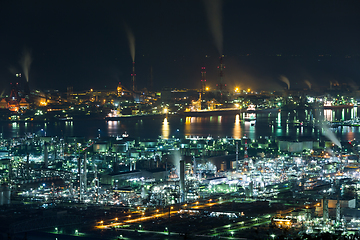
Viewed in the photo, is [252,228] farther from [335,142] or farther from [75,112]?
[75,112]

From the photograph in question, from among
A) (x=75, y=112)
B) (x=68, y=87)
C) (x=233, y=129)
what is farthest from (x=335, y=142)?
(x=68, y=87)

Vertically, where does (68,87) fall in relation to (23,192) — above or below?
above

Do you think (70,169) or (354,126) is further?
(354,126)

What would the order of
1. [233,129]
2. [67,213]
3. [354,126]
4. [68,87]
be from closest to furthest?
[67,213]
[233,129]
[354,126]
[68,87]

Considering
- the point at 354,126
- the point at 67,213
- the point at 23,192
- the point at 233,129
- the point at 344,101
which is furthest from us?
the point at 344,101

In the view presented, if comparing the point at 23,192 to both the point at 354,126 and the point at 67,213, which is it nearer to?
the point at 67,213

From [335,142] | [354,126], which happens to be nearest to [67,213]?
[335,142]

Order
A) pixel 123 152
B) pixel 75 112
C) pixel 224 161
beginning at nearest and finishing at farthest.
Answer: pixel 224 161
pixel 123 152
pixel 75 112

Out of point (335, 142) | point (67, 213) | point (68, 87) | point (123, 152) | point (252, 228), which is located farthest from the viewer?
point (68, 87)

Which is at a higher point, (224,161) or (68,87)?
(68,87)
